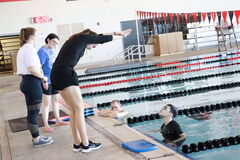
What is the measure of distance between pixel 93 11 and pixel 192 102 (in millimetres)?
15104

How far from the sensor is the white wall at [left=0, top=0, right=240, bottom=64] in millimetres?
20562

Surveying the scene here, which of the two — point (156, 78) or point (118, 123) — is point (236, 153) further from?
point (156, 78)

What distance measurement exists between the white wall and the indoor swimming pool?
8.92 metres

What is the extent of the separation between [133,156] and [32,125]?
147 centimetres

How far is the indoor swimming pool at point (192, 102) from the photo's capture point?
14.8ft

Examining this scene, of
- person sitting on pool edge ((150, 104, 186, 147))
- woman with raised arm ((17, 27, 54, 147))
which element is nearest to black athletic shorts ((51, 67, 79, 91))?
woman with raised arm ((17, 27, 54, 147))

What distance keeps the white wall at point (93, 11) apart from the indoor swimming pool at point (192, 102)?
8.92 meters

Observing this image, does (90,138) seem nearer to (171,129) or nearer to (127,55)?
(171,129)

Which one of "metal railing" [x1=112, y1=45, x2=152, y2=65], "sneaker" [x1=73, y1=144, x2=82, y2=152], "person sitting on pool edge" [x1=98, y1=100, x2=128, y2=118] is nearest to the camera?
"sneaker" [x1=73, y1=144, x2=82, y2=152]

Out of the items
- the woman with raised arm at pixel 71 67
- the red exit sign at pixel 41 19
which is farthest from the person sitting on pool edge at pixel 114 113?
the red exit sign at pixel 41 19

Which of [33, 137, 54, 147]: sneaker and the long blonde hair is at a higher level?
the long blonde hair

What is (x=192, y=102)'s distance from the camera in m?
7.24

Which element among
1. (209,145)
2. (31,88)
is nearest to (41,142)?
(31,88)

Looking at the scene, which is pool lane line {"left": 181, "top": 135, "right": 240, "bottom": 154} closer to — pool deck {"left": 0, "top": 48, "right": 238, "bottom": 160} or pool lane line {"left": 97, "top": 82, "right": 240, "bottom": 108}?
pool deck {"left": 0, "top": 48, "right": 238, "bottom": 160}
